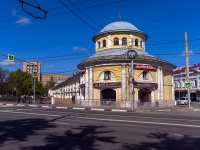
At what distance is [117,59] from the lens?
112 feet

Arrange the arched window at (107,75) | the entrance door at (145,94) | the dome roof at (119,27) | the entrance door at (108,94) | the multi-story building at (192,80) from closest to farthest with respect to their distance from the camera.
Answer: the arched window at (107,75) < the entrance door at (108,94) < the entrance door at (145,94) < the dome roof at (119,27) < the multi-story building at (192,80)

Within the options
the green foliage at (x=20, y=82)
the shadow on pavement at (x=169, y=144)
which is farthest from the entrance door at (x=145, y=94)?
the green foliage at (x=20, y=82)

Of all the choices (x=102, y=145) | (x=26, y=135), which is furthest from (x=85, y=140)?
(x=26, y=135)

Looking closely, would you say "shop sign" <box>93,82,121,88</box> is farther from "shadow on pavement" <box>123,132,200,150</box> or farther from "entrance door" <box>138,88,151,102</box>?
"shadow on pavement" <box>123,132,200,150</box>

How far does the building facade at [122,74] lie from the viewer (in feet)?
113

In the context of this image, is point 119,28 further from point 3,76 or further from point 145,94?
point 3,76

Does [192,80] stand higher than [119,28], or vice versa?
[119,28]

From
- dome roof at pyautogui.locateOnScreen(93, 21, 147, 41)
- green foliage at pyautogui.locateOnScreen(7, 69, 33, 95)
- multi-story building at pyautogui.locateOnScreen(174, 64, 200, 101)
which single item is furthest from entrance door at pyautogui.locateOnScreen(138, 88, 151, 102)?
green foliage at pyautogui.locateOnScreen(7, 69, 33, 95)

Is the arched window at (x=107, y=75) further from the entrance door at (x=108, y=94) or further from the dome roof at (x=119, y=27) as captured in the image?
the dome roof at (x=119, y=27)

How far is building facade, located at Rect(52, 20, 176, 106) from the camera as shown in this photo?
34.3 m

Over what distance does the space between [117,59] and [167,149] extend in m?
27.5

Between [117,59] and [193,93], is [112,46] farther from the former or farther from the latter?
[193,93]

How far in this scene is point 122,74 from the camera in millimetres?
34094

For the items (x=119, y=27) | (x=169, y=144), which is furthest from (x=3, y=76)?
(x=169, y=144)
